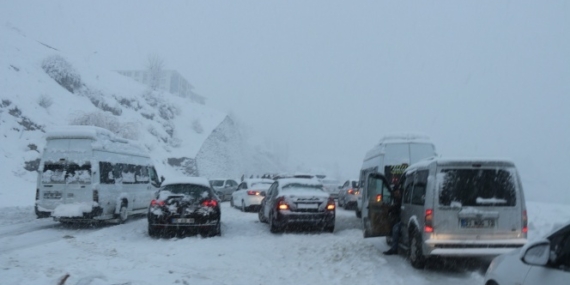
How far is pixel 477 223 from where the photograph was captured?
8.12 metres

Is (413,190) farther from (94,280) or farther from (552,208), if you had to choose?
(552,208)

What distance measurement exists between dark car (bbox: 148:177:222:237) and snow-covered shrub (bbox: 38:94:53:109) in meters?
32.3

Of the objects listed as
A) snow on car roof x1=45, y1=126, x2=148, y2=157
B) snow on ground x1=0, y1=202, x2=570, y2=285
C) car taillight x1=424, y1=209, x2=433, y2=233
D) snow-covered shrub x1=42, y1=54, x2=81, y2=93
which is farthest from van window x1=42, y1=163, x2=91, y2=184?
snow-covered shrub x1=42, y1=54, x2=81, y2=93

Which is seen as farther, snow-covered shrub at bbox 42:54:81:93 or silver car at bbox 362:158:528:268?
snow-covered shrub at bbox 42:54:81:93

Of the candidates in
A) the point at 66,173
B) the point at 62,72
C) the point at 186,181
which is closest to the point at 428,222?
the point at 186,181

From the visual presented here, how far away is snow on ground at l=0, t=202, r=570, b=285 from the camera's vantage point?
790 cm

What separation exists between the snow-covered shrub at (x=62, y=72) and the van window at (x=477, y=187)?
4716cm

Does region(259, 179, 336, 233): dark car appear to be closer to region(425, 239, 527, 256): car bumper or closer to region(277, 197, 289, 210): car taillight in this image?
region(277, 197, 289, 210): car taillight

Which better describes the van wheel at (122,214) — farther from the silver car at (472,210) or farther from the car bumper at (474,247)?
the car bumper at (474,247)

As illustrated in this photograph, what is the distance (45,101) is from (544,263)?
142 feet

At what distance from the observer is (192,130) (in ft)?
226

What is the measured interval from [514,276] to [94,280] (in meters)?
5.67

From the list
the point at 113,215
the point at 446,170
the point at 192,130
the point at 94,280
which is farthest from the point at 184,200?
the point at 192,130

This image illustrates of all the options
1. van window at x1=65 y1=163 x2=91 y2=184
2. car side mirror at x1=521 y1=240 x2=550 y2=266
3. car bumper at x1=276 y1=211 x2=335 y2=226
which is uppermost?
van window at x1=65 y1=163 x2=91 y2=184
